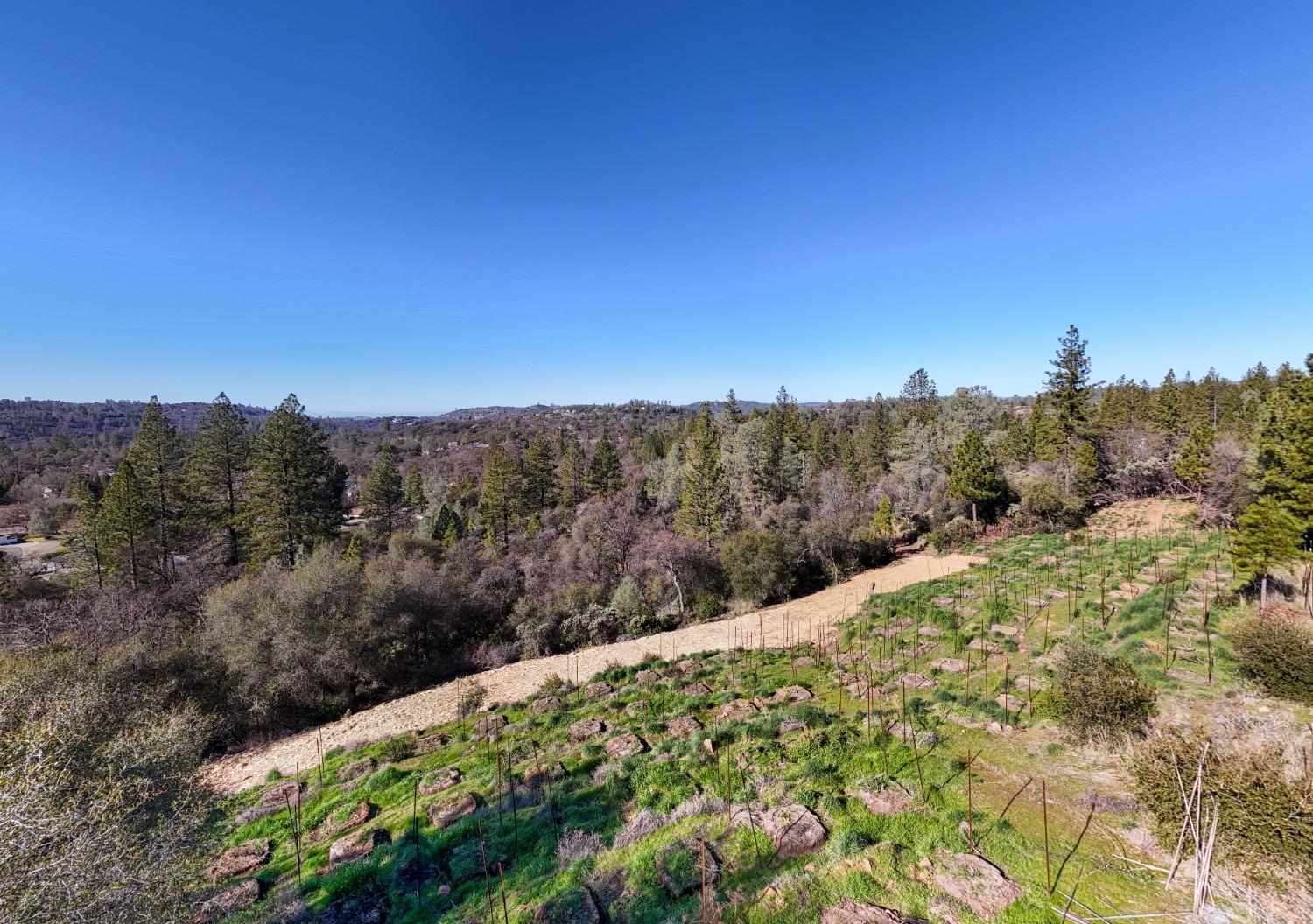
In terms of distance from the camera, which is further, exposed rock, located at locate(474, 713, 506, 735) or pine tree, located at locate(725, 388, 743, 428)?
pine tree, located at locate(725, 388, 743, 428)

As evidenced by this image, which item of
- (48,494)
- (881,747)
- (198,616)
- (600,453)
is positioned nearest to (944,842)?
(881,747)

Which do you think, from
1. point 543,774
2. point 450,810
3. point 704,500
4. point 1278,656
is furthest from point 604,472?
point 1278,656

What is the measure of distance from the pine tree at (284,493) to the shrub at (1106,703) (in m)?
29.9

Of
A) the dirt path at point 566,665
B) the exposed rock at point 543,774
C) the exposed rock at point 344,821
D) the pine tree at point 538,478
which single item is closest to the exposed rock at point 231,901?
the exposed rock at point 344,821

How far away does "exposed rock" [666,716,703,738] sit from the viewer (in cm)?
1062

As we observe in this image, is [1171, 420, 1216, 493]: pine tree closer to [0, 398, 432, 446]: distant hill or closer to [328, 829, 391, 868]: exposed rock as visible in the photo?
[328, 829, 391, 868]: exposed rock

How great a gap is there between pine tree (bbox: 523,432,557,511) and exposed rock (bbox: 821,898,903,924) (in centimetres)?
3530

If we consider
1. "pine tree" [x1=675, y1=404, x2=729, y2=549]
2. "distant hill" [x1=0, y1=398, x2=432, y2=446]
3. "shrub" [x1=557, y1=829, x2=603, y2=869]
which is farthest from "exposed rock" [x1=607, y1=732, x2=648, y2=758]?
"distant hill" [x1=0, y1=398, x2=432, y2=446]

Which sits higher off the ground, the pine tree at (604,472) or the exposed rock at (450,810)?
the pine tree at (604,472)

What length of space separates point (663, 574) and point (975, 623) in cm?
1366

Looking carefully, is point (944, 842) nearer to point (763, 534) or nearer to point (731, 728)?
point (731, 728)

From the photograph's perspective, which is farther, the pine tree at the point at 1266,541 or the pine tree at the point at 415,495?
the pine tree at the point at 415,495

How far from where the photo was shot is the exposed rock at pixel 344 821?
29.9 ft

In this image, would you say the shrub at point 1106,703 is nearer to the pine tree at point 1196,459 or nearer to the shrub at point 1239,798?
the shrub at point 1239,798
